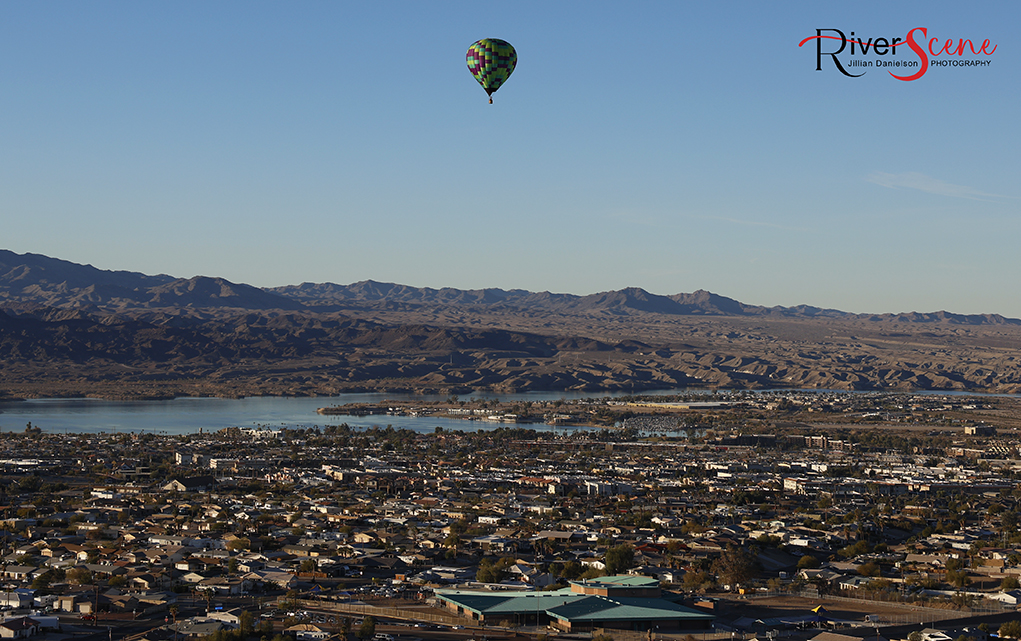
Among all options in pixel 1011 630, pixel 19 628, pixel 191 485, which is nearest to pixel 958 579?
pixel 1011 630

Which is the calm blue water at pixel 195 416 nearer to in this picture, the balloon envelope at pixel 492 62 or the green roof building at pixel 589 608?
the balloon envelope at pixel 492 62

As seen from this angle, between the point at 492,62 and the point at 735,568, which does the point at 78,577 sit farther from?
the point at 492,62

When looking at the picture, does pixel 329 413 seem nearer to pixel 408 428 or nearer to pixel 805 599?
pixel 408 428

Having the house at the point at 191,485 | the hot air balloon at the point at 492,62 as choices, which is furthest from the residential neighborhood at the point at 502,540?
the hot air balloon at the point at 492,62

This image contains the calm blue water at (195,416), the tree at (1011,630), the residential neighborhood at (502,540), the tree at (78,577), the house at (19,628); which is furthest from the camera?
the calm blue water at (195,416)

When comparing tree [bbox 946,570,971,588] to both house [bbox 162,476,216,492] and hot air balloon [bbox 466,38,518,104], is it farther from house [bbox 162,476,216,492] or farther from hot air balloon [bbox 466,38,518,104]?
house [bbox 162,476,216,492]

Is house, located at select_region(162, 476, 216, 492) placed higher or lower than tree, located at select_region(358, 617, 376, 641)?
lower

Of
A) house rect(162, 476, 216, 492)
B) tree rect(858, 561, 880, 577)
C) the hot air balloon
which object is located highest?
the hot air balloon

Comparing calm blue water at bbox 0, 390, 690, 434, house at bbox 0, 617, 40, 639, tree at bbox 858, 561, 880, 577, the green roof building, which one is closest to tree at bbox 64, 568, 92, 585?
house at bbox 0, 617, 40, 639

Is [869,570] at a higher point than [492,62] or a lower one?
lower
